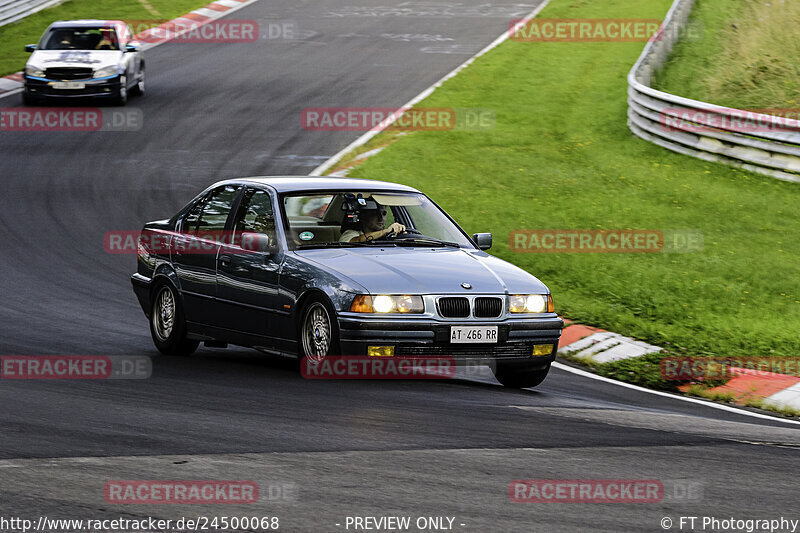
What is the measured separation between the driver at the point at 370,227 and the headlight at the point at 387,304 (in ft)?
3.75

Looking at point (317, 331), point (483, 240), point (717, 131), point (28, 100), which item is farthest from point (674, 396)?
point (28, 100)

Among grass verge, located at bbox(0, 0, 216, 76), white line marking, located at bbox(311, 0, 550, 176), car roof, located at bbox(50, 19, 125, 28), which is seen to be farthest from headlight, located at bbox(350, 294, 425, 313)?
grass verge, located at bbox(0, 0, 216, 76)

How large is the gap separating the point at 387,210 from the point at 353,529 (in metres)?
5.04

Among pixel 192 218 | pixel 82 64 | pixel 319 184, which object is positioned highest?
pixel 319 184

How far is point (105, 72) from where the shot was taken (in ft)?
81.4

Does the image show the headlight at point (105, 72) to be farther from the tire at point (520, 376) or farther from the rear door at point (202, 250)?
the tire at point (520, 376)

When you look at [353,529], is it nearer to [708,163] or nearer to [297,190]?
[297,190]

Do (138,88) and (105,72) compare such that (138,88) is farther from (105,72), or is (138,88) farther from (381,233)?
(381,233)

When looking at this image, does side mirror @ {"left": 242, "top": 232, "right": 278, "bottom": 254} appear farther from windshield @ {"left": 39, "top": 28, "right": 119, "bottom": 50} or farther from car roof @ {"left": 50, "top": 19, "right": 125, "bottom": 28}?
car roof @ {"left": 50, "top": 19, "right": 125, "bottom": 28}

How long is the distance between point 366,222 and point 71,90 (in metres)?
16.2

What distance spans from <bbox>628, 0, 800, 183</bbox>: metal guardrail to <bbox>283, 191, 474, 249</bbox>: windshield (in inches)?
393

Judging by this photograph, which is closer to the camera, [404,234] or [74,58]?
[404,234]

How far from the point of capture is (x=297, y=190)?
9883 mm

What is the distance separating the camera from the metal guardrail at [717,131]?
18891mm
